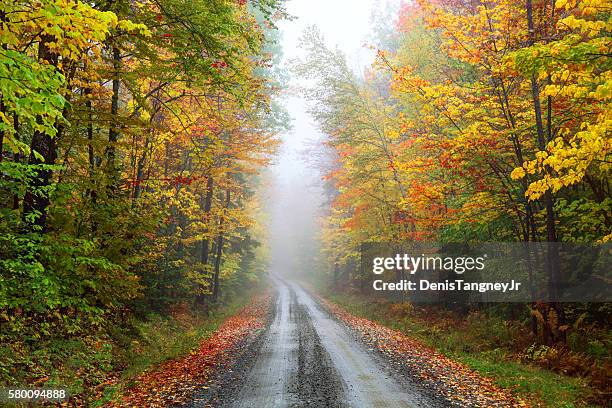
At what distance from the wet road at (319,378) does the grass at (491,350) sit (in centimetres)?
226

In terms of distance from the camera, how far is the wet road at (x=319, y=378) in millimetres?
7441

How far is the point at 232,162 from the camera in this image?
1856 centimetres

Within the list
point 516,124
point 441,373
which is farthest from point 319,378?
point 516,124

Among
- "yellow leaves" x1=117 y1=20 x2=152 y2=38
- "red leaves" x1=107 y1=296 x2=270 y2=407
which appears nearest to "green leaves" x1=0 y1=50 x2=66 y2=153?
"yellow leaves" x1=117 y1=20 x2=152 y2=38

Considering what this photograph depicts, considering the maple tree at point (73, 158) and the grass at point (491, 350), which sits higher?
the maple tree at point (73, 158)

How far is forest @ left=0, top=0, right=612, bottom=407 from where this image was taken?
6961 millimetres

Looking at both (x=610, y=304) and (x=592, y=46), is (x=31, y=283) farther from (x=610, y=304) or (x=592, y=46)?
(x=610, y=304)

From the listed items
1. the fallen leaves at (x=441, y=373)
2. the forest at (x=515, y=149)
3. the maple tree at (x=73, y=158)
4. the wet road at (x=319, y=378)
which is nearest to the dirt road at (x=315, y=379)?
the wet road at (x=319, y=378)

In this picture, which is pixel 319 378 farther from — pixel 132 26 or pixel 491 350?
pixel 132 26

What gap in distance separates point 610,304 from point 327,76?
15.0 metres

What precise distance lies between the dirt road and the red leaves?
0.59 meters

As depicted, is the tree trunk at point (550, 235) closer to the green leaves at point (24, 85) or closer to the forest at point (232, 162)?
the forest at point (232, 162)

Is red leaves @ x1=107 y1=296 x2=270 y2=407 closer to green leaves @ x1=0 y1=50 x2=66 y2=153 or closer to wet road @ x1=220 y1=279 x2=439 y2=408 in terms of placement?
wet road @ x1=220 y1=279 x2=439 y2=408

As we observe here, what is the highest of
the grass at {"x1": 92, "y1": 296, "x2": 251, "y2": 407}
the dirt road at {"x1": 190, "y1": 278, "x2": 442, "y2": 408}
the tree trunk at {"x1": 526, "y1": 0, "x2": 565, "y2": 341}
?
the tree trunk at {"x1": 526, "y1": 0, "x2": 565, "y2": 341}
